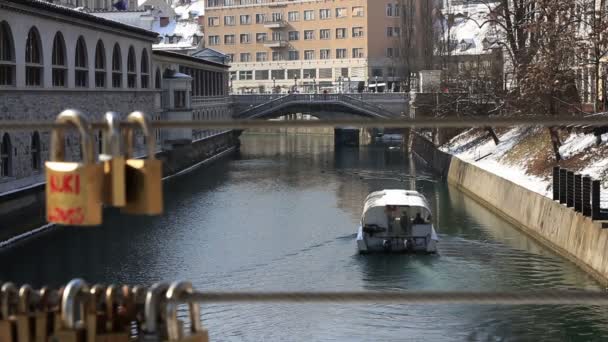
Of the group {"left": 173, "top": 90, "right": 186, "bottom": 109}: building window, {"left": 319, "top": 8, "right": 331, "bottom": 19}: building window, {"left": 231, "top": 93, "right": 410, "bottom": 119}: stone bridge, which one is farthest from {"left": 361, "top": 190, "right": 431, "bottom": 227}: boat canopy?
{"left": 319, "top": 8, "right": 331, "bottom": 19}: building window

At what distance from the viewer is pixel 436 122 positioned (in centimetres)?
312

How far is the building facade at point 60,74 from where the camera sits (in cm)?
2662

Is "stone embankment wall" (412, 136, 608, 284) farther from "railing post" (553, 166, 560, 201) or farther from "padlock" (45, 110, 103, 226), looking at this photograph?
"padlock" (45, 110, 103, 226)

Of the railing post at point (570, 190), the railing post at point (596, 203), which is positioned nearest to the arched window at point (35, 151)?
the railing post at point (570, 190)

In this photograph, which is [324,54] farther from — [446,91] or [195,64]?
[446,91]

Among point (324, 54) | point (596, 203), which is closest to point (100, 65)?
point (596, 203)

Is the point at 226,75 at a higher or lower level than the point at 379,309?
higher

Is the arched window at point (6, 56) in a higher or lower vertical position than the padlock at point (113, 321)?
higher

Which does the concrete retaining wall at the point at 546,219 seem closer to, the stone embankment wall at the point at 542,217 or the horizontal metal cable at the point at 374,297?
the stone embankment wall at the point at 542,217

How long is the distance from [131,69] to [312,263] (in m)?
22.8

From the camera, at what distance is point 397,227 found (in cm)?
2302

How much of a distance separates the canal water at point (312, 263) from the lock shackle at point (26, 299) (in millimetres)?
11956

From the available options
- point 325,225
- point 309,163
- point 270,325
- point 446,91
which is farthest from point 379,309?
point 309,163

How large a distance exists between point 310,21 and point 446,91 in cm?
4166
